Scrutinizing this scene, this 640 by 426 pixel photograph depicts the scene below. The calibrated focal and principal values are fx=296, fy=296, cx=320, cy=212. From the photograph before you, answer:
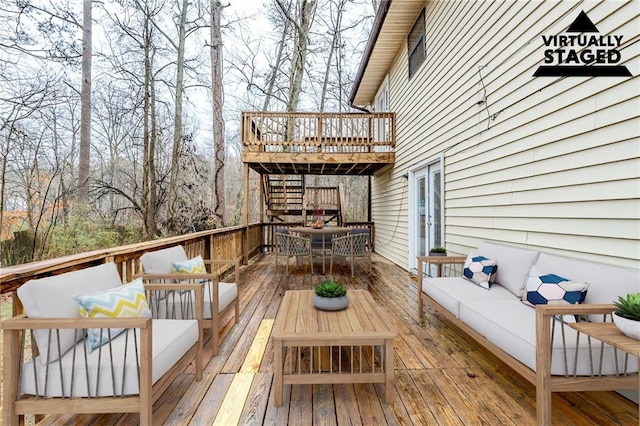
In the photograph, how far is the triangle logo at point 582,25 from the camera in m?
2.35

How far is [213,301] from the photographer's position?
2664 mm

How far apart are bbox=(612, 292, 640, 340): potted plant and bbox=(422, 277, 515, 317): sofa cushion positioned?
122 centimetres

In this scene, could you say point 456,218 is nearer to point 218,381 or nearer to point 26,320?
point 218,381

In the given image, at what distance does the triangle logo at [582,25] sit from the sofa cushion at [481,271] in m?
2.13

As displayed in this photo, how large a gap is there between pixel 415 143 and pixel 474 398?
4888 mm

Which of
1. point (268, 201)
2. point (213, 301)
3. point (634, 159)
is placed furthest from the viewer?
point (268, 201)

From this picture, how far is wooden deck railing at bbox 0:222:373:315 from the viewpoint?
1.79m

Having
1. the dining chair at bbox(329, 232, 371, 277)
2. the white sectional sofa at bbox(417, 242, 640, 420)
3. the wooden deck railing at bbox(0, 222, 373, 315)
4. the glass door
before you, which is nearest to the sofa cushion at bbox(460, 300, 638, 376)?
the white sectional sofa at bbox(417, 242, 640, 420)

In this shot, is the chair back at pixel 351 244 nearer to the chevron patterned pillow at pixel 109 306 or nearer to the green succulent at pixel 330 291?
the green succulent at pixel 330 291

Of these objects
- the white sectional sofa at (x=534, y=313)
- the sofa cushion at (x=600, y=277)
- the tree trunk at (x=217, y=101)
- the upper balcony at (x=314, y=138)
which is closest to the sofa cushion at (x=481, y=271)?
the white sectional sofa at (x=534, y=313)

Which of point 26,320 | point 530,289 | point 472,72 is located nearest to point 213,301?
point 26,320

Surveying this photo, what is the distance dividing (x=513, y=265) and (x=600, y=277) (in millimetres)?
828

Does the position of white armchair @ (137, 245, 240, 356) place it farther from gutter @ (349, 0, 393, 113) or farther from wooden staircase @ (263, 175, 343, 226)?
wooden staircase @ (263, 175, 343, 226)

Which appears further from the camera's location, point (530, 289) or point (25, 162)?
point (25, 162)
